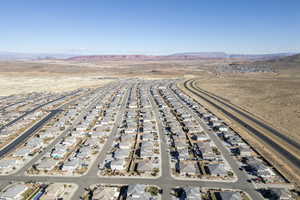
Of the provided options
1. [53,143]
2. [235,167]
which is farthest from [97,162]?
[235,167]

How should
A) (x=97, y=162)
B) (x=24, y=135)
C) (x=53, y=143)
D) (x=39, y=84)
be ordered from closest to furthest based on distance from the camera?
(x=97, y=162), (x=53, y=143), (x=24, y=135), (x=39, y=84)

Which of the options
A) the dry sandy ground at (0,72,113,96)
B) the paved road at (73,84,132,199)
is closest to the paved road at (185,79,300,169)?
the paved road at (73,84,132,199)

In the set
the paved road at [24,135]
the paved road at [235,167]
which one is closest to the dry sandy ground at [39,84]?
the paved road at [24,135]

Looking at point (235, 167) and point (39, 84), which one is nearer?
point (235, 167)

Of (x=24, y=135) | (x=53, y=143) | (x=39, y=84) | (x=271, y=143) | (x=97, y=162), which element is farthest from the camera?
(x=39, y=84)

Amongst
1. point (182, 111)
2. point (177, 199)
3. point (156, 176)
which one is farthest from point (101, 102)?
point (177, 199)

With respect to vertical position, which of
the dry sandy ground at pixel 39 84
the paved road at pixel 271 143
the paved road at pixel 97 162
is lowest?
the paved road at pixel 97 162

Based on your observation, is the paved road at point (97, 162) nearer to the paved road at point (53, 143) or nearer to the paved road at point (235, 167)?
the paved road at point (53, 143)

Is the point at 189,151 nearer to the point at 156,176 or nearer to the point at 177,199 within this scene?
the point at 156,176

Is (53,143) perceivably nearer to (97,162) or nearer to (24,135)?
(24,135)

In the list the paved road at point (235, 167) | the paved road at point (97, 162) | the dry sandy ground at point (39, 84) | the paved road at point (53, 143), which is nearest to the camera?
the paved road at point (235, 167)

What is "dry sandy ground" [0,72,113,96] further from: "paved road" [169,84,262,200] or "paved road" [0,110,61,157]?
"paved road" [169,84,262,200]
